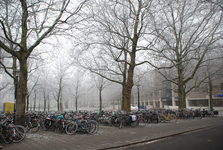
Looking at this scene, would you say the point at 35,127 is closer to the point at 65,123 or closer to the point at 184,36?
the point at 65,123

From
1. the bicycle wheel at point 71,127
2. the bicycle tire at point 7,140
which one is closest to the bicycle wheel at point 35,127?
the bicycle wheel at point 71,127

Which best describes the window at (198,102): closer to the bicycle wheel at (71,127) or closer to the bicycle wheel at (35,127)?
the bicycle wheel at (71,127)

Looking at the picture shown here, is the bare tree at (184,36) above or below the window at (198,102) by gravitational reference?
above

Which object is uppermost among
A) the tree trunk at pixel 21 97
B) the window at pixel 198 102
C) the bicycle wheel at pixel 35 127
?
the tree trunk at pixel 21 97

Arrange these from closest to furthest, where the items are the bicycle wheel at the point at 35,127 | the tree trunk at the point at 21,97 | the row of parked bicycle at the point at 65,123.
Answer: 1. the row of parked bicycle at the point at 65,123
2. the tree trunk at the point at 21,97
3. the bicycle wheel at the point at 35,127

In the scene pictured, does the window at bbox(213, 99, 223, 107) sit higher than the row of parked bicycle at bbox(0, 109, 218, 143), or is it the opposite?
the row of parked bicycle at bbox(0, 109, 218, 143)

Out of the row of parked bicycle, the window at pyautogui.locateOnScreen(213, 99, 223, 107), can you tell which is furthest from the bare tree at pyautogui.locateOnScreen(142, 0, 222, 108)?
the window at pyautogui.locateOnScreen(213, 99, 223, 107)

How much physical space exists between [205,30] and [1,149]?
17.2 metres

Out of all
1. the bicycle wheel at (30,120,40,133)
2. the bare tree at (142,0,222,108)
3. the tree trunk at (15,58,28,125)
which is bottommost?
the bicycle wheel at (30,120,40,133)

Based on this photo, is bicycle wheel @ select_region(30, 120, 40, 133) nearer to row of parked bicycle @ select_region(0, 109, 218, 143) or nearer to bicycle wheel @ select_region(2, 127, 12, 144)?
row of parked bicycle @ select_region(0, 109, 218, 143)

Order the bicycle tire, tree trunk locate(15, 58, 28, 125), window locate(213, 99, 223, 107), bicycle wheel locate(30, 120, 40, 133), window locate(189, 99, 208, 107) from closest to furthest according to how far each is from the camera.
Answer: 1. the bicycle tire
2. tree trunk locate(15, 58, 28, 125)
3. bicycle wheel locate(30, 120, 40, 133)
4. window locate(213, 99, 223, 107)
5. window locate(189, 99, 208, 107)

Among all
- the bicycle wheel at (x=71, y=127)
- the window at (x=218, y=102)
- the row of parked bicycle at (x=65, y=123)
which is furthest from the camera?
the window at (x=218, y=102)

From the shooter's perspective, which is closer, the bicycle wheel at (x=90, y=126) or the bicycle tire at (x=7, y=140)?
the bicycle tire at (x=7, y=140)

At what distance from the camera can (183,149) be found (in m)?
5.37
